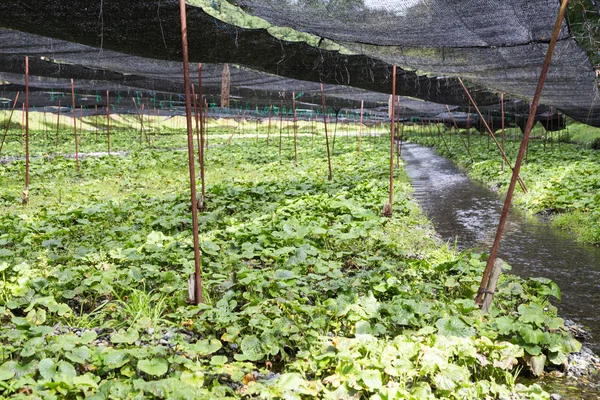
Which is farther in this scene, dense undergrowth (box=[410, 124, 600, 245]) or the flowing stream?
dense undergrowth (box=[410, 124, 600, 245])

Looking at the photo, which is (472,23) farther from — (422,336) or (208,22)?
(422,336)

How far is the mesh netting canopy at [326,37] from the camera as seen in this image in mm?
4102

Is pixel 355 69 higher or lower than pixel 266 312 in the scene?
higher

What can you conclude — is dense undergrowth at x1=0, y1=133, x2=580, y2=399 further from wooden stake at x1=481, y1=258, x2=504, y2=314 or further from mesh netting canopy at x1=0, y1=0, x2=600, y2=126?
mesh netting canopy at x1=0, y1=0, x2=600, y2=126

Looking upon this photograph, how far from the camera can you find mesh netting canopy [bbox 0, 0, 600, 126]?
4.10 meters

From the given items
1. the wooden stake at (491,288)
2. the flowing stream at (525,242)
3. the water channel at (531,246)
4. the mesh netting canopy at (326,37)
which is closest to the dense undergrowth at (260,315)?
the wooden stake at (491,288)

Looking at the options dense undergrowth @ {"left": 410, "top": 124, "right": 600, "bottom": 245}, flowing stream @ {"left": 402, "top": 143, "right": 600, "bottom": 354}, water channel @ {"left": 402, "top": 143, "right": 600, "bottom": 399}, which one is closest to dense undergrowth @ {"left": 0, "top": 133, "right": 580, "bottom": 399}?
water channel @ {"left": 402, "top": 143, "right": 600, "bottom": 399}

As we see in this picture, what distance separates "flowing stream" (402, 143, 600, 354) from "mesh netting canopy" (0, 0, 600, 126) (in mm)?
1935

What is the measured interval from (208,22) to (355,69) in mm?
2818

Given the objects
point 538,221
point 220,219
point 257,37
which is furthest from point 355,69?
point 538,221

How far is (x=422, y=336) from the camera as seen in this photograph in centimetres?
311

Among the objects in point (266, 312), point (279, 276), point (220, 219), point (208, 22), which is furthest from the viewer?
point (220, 219)

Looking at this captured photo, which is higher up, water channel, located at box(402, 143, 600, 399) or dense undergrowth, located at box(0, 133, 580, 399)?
dense undergrowth, located at box(0, 133, 580, 399)

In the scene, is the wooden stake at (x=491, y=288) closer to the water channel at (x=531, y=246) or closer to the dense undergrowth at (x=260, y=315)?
the dense undergrowth at (x=260, y=315)
